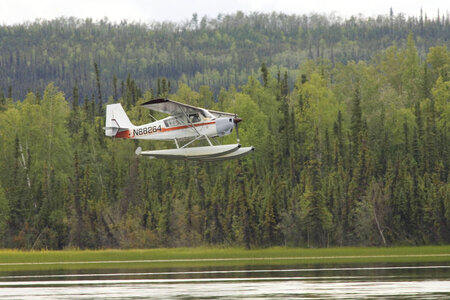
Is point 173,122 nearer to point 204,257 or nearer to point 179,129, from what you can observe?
point 179,129

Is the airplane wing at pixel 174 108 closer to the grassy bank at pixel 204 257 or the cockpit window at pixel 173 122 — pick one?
the cockpit window at pixel 173 122

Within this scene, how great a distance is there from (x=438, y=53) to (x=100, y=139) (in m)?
45.5

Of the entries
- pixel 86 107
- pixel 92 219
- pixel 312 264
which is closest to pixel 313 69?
pixel 86 107

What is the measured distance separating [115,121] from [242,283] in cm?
1488

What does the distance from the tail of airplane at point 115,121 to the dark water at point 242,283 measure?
28.5ft

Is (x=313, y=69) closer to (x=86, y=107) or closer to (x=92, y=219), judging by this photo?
(x=86, y=107)

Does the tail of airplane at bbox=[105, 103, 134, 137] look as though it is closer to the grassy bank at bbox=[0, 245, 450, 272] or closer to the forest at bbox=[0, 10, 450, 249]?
the grassy bank at bbox=[0, 245, 450, 272]

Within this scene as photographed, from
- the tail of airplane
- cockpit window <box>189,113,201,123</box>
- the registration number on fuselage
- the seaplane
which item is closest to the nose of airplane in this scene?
the seaplane

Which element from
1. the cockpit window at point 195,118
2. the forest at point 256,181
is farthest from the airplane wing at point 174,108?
the forest at point 256,181

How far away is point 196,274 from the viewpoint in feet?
167

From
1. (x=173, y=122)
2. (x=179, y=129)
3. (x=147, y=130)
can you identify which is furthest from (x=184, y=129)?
(x=147, y=130)

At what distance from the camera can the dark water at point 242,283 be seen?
37.9m

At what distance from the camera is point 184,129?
5047cm

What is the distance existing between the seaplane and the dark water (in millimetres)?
6728
